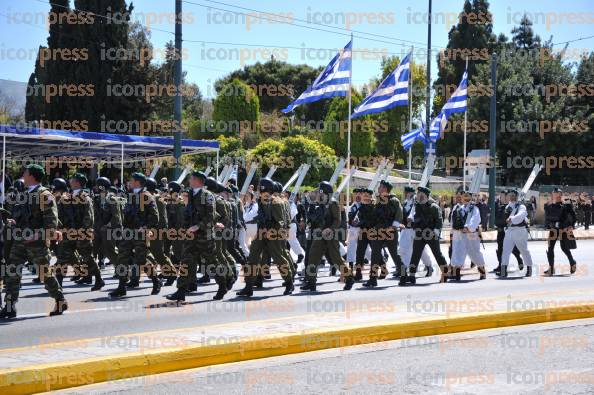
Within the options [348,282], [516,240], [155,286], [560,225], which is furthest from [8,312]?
[560,225]

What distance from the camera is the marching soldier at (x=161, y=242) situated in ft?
42.5

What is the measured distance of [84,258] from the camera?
12.7m

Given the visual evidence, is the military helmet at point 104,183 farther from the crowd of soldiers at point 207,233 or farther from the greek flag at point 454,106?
the greek flag at point 454,106

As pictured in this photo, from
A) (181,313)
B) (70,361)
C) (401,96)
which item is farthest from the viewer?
(401,96)

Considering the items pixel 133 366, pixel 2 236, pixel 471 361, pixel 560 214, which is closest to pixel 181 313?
pixel 2 236

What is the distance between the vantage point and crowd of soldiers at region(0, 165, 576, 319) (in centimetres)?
977

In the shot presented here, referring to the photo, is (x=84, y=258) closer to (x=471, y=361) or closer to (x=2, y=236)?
(x=2, y=236)

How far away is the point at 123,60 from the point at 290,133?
Result: 15409 mm

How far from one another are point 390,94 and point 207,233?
14.4 m

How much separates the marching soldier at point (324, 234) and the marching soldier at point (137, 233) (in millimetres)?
2578

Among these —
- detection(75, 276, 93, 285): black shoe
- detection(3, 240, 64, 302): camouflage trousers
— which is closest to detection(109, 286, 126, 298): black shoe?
detection(75, 276, 93, 285): black shoe

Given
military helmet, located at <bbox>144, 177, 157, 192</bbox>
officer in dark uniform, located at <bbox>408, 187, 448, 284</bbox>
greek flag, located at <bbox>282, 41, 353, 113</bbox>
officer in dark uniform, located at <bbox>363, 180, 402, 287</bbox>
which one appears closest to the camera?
military helmet, located at <bbox>144, 177, 157, 192</bbox>

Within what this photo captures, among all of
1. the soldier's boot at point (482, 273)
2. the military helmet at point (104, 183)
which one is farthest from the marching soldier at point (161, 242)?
the soldier's boot at point (482, 273)

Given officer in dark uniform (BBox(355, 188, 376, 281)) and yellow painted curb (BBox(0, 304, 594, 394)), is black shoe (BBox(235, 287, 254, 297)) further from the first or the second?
yellow painted curb (BBox(0, 304, 594, 394))
